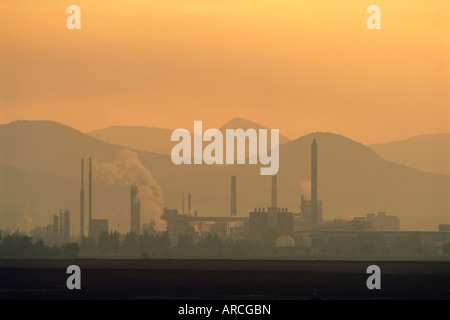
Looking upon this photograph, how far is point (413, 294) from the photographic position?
78938mm

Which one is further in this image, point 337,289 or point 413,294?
point 337,289

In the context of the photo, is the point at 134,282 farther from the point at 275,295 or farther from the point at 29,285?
the point at 275,295
